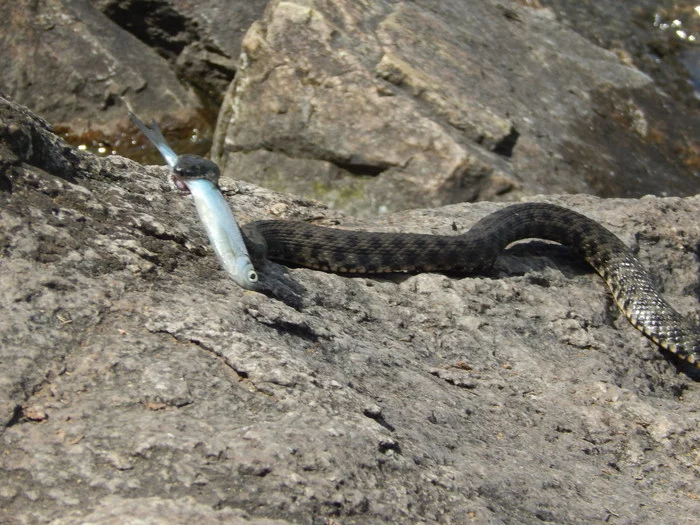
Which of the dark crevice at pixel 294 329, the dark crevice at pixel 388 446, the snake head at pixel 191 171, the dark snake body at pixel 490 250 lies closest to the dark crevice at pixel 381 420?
the dark crevice at pixel 388 446

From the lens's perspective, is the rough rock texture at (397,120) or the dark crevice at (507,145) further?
the dark crevice at (507,145)

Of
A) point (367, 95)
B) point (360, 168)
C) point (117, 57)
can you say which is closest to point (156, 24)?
point (117, 57)

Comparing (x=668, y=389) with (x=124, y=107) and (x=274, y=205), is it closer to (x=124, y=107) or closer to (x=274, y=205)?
(x=274, y=205)

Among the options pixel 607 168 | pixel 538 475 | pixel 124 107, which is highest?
pixel 538 475

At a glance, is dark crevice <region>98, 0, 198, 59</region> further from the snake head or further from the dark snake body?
the snake head

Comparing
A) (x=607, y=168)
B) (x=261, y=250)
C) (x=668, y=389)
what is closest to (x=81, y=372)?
(x=261, y=250)

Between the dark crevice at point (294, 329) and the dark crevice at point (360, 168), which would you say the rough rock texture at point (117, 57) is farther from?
the dark crevice at point (294, 329)
